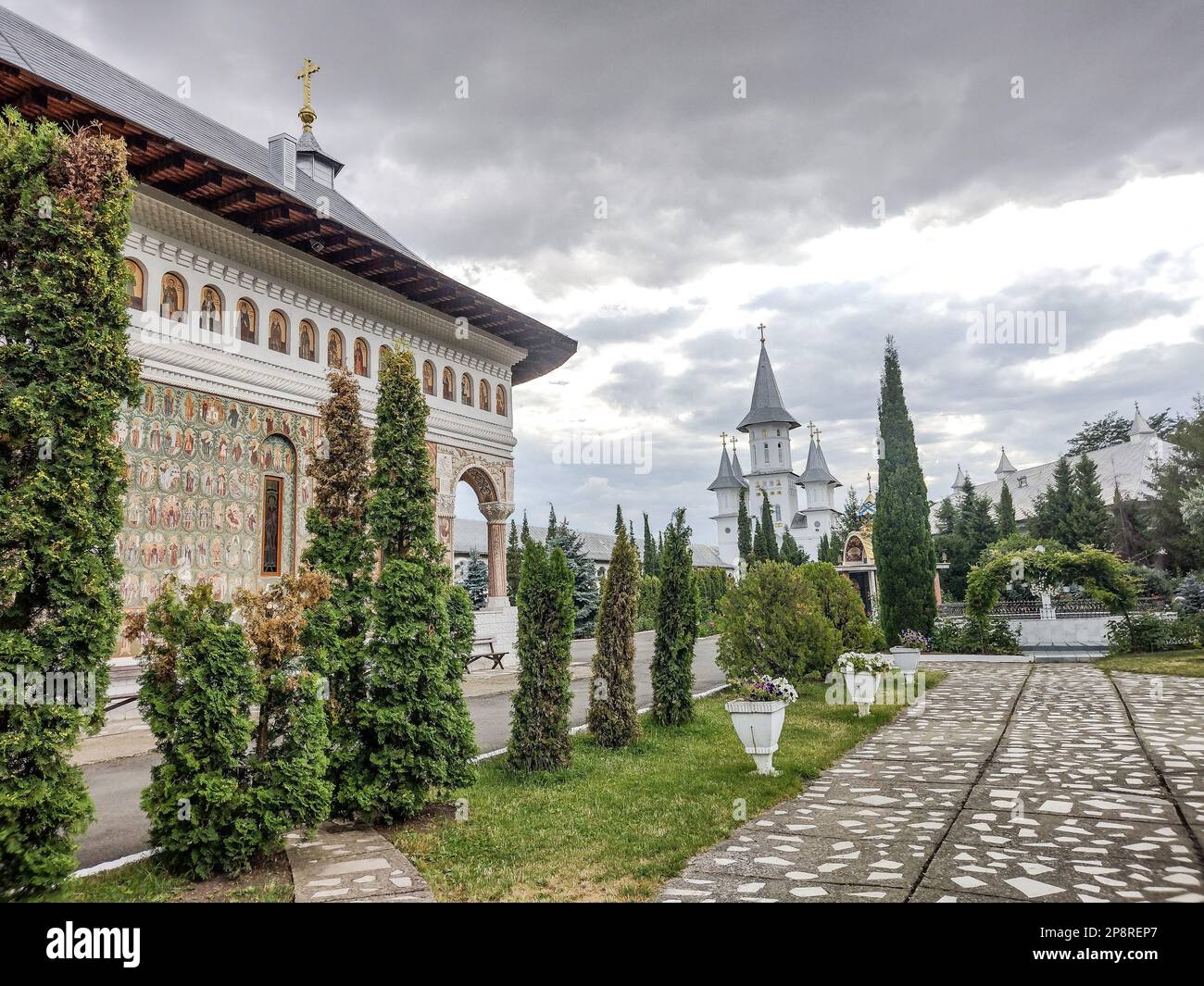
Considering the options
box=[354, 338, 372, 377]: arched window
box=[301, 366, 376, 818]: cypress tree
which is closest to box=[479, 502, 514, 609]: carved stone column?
box=[354, 338, 372, 377]: arched window

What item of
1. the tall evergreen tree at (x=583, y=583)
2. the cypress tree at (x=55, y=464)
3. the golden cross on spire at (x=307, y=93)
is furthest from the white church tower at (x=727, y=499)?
the cypress tree at (x=55, y=464)

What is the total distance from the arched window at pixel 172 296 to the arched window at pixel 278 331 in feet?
5.31

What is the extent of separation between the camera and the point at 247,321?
1302cm

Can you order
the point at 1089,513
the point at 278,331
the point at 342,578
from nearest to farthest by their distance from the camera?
1. the point at 342,578
2. the point at 278,331
3. the point at 1089,513

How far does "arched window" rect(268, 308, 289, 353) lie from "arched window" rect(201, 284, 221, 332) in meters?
1.02

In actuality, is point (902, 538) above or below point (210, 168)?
below

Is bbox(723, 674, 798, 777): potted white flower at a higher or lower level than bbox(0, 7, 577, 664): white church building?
lower

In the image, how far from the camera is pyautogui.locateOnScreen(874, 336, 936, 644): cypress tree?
19.0 meters

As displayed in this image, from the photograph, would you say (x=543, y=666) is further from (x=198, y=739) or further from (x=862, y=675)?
(x=862, y=675)

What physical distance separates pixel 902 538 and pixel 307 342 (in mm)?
14998

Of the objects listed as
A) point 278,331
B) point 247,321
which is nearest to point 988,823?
point 247,321

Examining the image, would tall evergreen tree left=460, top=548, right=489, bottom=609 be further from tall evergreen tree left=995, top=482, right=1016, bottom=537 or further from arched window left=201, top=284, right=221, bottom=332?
tall evergreen tree left=995, top=482, right=1016, bottom=537
